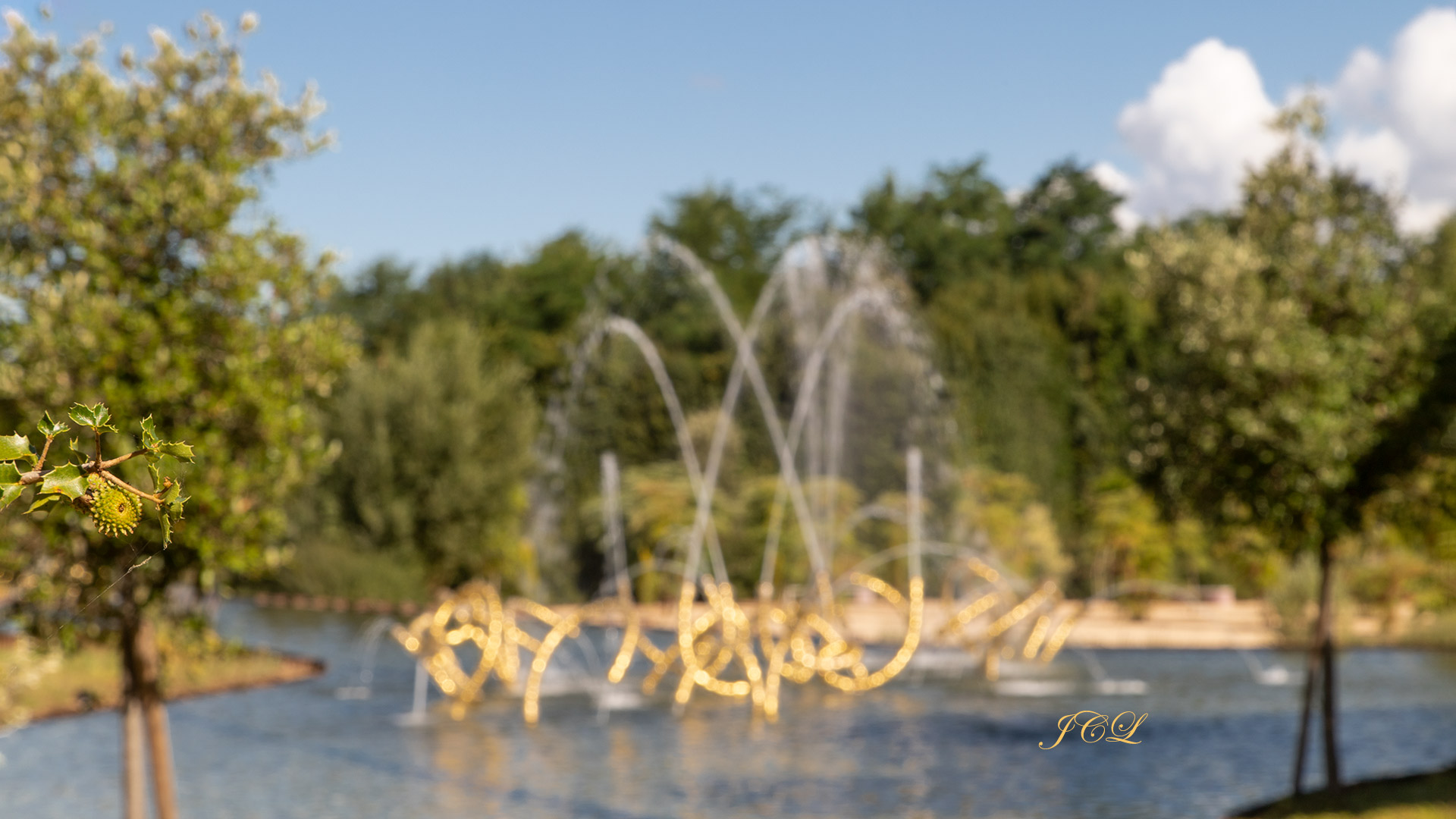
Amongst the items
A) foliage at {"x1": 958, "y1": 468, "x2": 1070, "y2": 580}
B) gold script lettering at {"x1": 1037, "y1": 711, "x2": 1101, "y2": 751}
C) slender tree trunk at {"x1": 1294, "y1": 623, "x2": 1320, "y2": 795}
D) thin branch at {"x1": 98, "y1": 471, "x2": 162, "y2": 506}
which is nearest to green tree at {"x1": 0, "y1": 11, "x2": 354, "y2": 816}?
gold script lettering at {"x1": 1037, "y1": 711, "x2": 1101, "y2": 751}

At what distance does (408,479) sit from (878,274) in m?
27.5

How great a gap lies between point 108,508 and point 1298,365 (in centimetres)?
1370

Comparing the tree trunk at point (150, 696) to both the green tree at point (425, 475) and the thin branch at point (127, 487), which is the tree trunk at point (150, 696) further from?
the green tree at point (425, 475)

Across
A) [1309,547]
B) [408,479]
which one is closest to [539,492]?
[408,479]

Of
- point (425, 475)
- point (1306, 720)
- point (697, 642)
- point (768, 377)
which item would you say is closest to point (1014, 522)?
point (768, 377)

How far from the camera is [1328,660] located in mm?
14602

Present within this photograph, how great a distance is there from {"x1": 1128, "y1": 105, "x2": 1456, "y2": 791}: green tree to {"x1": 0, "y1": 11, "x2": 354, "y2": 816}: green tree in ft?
29.5

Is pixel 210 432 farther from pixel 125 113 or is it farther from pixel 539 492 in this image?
pixel 539 492

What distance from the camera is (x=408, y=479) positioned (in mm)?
45156

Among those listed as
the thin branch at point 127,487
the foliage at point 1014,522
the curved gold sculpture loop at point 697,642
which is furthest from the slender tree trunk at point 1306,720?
the foliage at point 1014,522

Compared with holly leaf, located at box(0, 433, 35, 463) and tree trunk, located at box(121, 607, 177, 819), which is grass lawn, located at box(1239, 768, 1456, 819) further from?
holly leaf, located at box(0, 433, 35, 463)

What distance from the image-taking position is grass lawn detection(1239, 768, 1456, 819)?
37.2 ft

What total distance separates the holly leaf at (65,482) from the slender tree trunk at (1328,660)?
13847 millimetres

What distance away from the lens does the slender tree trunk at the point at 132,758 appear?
448 inches
